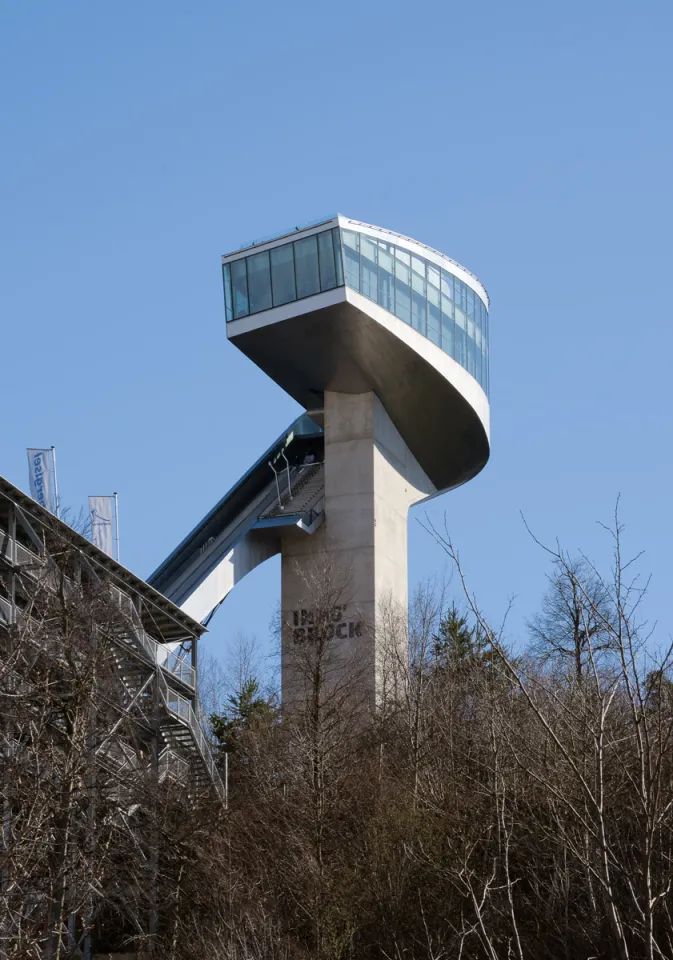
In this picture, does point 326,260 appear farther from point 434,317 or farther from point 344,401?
point 344,401

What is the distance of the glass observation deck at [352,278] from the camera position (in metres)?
52.2

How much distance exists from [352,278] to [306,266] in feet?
6.39

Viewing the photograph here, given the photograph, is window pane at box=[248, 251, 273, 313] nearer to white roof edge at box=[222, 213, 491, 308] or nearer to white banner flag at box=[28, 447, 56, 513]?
white roof edge at box=[222, 213, 491, 308]

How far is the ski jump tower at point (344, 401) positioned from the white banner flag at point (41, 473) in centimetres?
931

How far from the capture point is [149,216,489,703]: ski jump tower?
52.3 m

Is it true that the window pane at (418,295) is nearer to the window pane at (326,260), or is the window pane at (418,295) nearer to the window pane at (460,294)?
the window pane at (460,294)

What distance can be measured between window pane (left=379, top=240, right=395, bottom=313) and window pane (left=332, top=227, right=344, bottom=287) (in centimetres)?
203

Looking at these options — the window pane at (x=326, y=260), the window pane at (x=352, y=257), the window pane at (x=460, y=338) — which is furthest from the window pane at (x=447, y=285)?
the window pane at (x=326, y=260)

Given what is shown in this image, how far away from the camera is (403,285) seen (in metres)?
54.4

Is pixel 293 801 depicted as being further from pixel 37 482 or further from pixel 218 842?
pixel 37 482

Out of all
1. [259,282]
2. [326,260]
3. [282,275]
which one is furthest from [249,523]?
[326,260]

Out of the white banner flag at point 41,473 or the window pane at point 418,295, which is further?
the window pane at point 418,295

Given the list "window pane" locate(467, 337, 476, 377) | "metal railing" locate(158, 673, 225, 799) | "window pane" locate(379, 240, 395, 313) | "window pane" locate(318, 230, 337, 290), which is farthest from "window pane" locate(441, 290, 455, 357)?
"metal railing" locate(158, 673, 225, 799)

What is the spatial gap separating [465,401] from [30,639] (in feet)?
131
